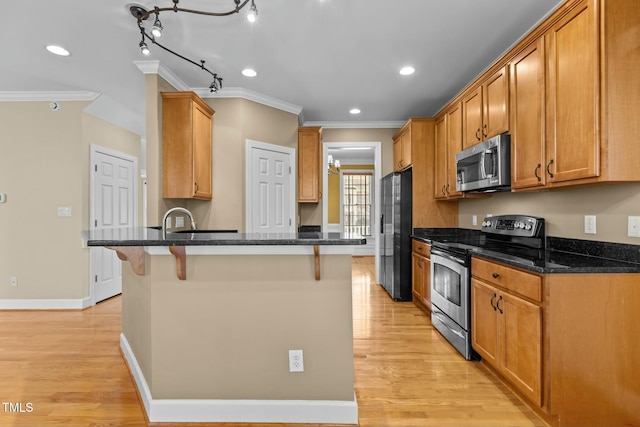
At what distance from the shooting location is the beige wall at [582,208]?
191cm

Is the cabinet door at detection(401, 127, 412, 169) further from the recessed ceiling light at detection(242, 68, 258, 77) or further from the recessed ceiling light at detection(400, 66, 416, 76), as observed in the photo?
the recessed ceiling light at detection(242, 68, 258, 77)

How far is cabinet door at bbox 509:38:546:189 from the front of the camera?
217cm

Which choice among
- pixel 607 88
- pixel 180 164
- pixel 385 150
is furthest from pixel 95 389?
pixel 385 150

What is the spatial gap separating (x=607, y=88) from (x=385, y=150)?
3.50 m

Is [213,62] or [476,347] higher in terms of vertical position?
[213,62]

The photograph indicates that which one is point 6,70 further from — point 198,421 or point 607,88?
point 607,88

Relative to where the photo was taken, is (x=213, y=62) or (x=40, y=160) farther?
(x=40, y=160)

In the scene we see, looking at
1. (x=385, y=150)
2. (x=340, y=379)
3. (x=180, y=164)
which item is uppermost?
(x=385, y=150)

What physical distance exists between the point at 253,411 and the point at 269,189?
9.20 feet

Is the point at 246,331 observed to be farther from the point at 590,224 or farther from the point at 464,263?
the point at 590,224

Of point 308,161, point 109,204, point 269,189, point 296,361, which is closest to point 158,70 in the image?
point 269,189

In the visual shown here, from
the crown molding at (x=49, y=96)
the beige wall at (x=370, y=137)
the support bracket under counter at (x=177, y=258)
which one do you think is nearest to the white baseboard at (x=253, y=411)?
the support bracket under counter at (x=177, y=258)

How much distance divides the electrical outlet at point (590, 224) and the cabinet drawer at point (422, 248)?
59.4 inches

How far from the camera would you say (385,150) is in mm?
5180
